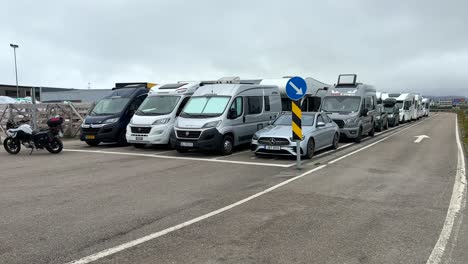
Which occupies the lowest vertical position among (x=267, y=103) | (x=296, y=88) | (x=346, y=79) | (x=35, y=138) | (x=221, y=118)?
(x=35, y=138)

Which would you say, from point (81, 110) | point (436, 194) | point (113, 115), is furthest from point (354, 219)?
point (81, 110)

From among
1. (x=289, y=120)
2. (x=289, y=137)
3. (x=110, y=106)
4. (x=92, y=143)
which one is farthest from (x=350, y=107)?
(x=92, y=143)

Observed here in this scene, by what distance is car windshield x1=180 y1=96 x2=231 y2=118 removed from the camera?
13.3 meters

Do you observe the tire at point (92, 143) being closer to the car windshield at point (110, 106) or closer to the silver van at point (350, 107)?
the car windshield at point (110, 106)

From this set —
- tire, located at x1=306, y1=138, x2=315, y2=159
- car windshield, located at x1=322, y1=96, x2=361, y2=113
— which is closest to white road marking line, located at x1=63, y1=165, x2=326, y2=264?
tire, located at x1=306, y1=138, x2=315, y2=159

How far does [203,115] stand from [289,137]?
3184 mm

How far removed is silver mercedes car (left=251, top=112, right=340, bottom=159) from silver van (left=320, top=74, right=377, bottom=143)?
3.59 meters

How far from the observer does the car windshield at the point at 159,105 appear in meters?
15.0

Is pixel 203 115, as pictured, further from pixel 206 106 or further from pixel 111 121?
pixel 111 121

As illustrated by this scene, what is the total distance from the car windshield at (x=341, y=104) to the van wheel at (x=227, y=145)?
23.6 ft

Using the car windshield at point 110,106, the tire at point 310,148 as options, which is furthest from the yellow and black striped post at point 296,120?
the car windshield at point 110,106

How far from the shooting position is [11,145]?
1373 centimetres

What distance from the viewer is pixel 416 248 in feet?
15.4

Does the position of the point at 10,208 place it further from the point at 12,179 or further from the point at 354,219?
the point at 354,219
